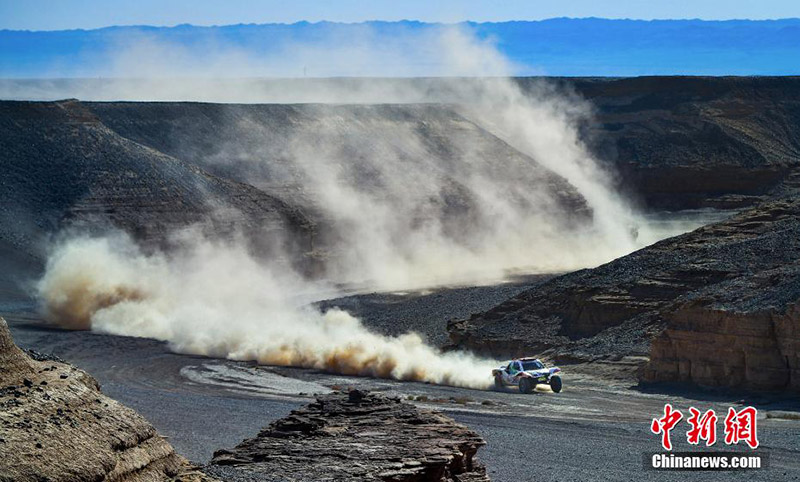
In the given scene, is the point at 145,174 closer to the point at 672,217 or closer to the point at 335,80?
the point at 672,217

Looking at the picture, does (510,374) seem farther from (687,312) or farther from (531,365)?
(687,312)

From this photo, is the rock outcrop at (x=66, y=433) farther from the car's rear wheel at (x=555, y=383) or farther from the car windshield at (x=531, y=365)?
the car windshield at (x=531, y=365)

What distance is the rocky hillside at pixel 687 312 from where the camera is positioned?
3694cm

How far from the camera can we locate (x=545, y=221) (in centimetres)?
9300

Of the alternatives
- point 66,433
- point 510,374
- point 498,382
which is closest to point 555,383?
point 510,374

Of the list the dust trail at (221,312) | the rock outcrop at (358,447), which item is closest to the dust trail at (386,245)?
the dust trail at (221,312)

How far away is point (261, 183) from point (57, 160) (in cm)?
1260

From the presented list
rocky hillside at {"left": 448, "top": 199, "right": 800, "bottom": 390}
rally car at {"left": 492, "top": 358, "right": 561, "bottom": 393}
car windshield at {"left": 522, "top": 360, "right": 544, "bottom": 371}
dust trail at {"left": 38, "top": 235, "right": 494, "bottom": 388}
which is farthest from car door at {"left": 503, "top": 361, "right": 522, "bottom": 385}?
rocky hillside at {"left": 448, "top": 199, "right": 800, "bottom": 390}

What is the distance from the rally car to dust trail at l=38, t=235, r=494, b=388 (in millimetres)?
999

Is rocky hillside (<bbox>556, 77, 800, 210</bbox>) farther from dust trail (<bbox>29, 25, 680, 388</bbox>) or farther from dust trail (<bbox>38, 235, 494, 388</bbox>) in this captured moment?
dust trail (<bbox>38, 235, 494, 388</bbox>)

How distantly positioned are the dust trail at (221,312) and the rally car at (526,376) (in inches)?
39.3

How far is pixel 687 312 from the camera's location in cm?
3916

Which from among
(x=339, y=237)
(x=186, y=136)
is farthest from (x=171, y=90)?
(x=339, y=237)

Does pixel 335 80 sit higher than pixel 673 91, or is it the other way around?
pixel 335 80
